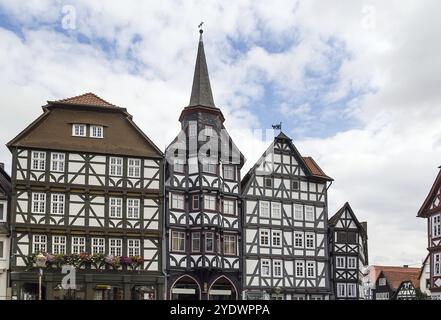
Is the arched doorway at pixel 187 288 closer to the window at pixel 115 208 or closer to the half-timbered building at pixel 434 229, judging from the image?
the window at pixel 115 208

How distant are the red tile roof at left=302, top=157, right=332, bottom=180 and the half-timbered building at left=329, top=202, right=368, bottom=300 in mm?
3248

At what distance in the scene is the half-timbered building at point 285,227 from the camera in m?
43.6

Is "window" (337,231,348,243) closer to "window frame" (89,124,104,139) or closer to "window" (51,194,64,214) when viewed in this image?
"window frame" (89,124,104,139)

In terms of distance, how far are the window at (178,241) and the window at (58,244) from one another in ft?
22.6

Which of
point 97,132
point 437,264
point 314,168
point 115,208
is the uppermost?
point 97,132

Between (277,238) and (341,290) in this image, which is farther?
(341,290)

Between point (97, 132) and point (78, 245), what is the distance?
23.0ft

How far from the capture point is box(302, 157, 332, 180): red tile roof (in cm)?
4666

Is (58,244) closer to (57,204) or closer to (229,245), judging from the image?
(57,204)

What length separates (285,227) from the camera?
148 ft

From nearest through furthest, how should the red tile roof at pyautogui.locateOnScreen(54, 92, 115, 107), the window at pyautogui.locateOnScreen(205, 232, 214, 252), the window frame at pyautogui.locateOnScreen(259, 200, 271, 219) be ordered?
1. the red tile roof at pyautogui.locateOnScreen(54, 92, 115, 107)
2. the window at pyautogui.locateOnScreen(205, 232, 214, 252)
3. the window frame at pyautogui.locateOnScreen(259, 200, 271, 219)

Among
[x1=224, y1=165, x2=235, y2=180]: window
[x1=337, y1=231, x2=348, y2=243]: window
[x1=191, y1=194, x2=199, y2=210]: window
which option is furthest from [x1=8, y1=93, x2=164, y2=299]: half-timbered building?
[x1=337, y1=231, x2=348, y2=243]: window

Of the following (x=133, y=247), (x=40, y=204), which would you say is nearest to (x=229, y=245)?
(x=133, y=247)

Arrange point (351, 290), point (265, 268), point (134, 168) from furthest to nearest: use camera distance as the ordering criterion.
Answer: point (351, 290) < point (265, 268) < point (134, 168)
